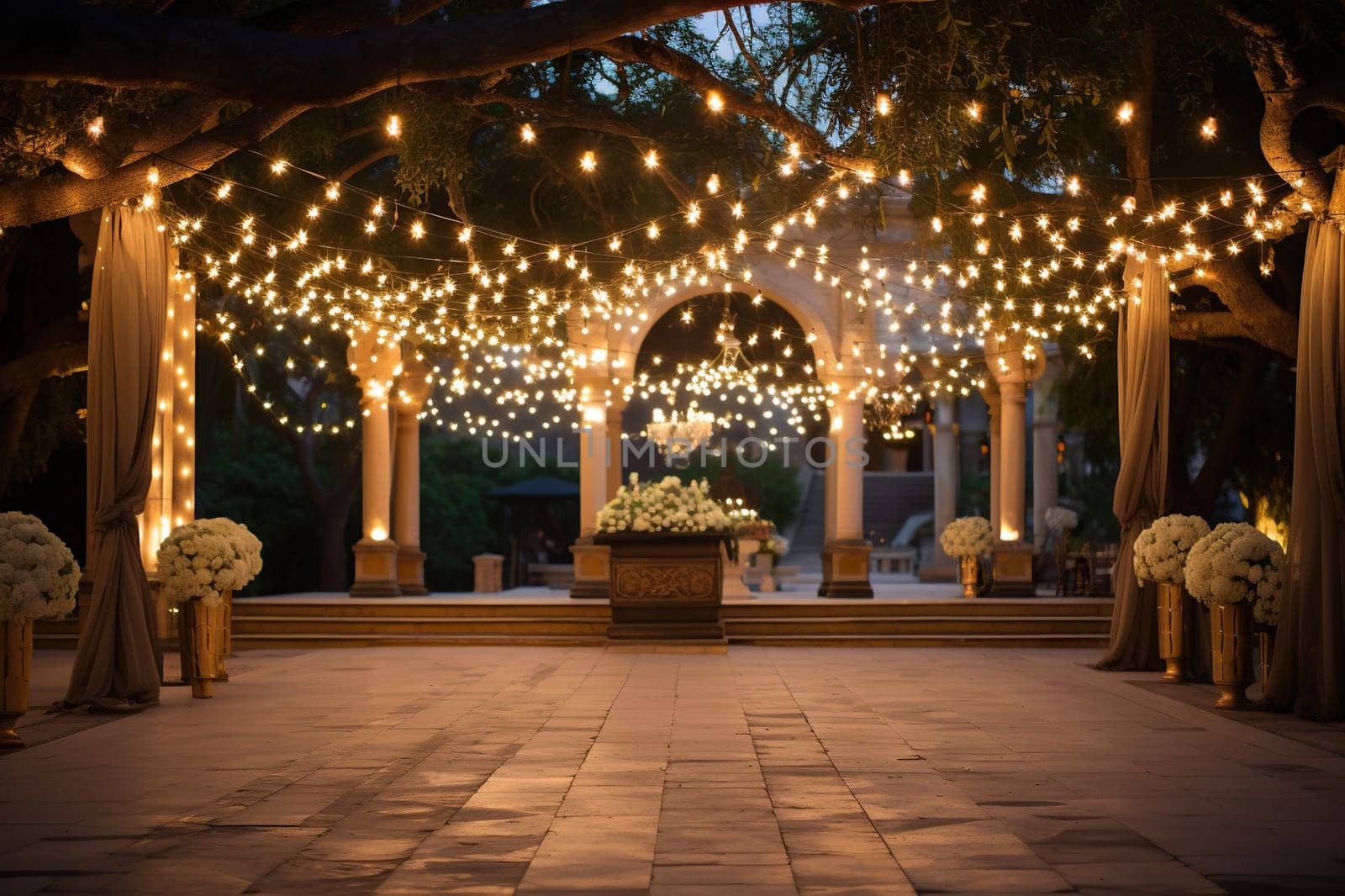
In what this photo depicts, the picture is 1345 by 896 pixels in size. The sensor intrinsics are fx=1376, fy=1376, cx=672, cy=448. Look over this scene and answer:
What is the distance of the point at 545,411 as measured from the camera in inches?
1421

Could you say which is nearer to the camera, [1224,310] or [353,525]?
[1224,310]

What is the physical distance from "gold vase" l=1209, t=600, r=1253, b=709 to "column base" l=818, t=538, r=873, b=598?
9.15 metres

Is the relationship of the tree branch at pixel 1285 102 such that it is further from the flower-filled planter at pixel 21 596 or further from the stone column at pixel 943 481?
the stone column at pixel 943 481

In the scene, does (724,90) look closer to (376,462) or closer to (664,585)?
(664,585)

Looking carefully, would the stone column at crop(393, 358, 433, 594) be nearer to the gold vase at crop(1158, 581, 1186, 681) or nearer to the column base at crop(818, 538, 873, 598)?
the column base at crop(818, 538, 873, 598)

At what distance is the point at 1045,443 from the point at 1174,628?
12.0 m

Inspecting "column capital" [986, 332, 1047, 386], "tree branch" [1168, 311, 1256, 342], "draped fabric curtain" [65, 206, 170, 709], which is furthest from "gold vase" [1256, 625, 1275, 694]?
"column capital" [986, 332, 1047, 386]

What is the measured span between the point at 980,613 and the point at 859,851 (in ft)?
38.0

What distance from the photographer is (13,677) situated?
7637 mm

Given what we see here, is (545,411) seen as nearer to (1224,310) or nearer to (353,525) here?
(353,525)

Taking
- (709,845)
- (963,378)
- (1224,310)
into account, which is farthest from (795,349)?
(709,845)

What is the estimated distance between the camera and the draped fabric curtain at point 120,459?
30.2ft

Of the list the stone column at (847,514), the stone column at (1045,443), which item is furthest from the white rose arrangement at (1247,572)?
the stone column at (1045,443)

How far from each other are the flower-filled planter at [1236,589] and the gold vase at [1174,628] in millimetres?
1623
